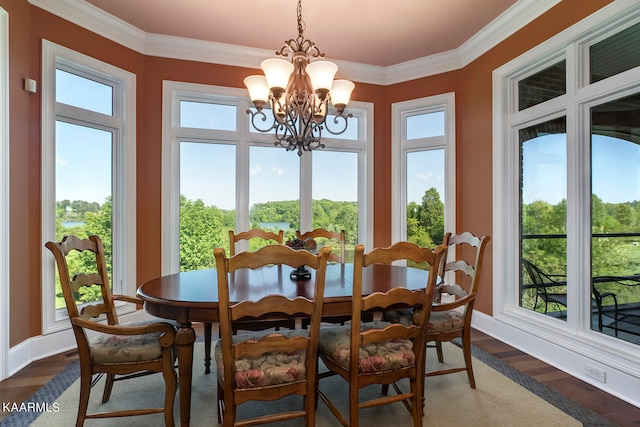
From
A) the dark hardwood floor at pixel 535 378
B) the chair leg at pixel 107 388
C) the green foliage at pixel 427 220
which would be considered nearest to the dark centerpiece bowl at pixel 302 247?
the chair leg at pixel 107 388

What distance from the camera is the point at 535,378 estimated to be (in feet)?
8.20

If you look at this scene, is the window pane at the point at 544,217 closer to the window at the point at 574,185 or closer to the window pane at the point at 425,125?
the window at the point at 574,185

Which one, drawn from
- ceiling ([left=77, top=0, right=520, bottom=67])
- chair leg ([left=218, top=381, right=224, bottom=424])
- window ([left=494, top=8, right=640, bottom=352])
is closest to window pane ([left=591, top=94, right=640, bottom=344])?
window ([left=494, top=8, right=640, bottom=352])

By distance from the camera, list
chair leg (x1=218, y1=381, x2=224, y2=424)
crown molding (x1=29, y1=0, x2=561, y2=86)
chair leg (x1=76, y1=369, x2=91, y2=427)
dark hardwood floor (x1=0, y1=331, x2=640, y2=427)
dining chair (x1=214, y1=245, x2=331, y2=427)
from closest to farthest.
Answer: dining chair (x1=214, y1=245, x2=331, y2=427)
chair leg (x1=76, y1=369, x2=91, y2=427)
chair leg (x1=218, y1=381, x2=224, y2=424)
dark hardwood floor (x1=0, y1=331, x2=640, y2=427)
crown molding (x1=29, y1=0, x2=561, y2=86)

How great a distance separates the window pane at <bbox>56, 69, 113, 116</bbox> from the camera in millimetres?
3051

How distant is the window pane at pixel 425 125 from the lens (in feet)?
13.5

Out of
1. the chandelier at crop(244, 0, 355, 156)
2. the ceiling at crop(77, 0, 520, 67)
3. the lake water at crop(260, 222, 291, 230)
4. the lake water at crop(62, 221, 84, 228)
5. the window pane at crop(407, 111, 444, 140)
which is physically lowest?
the lake water at crop(260, 222, 291, 230)

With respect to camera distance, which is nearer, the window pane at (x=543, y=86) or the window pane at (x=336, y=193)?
the window pane at (x=543, y=86)

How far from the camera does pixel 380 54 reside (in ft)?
12.9

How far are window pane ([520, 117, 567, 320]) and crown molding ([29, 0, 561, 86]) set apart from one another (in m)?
0.99

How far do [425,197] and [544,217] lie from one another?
1360 mm

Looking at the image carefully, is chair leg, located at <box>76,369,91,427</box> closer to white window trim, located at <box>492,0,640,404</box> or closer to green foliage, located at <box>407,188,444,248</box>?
white window trim, located at <box>492,0,640,404</box>

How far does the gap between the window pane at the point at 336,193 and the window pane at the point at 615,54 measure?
245cm

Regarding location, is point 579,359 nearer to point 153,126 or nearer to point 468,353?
point 468,353
